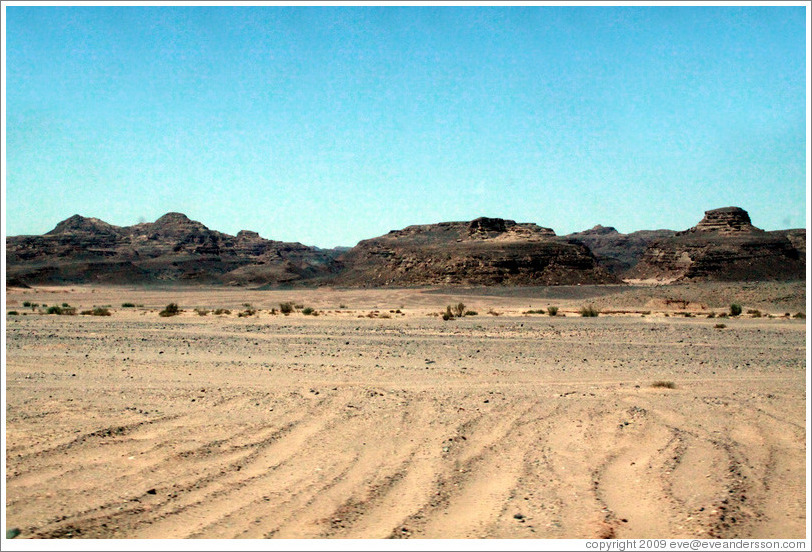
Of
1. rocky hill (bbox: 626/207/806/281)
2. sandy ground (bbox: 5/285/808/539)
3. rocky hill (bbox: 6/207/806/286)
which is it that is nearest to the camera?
sandy ground (bbox: 5/285/808/539)

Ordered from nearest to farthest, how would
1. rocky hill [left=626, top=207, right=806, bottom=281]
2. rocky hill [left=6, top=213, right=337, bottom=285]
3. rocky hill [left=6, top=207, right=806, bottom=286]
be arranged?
1. rocky hill [left=6, top=207, right=806, bottom=286]
2. rocky hill [left=626, top=207, right=806, bottom=281]
3. rocky hill [left=6, top=213, right=337, bottom=285]

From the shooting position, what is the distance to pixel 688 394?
A: 1196cm

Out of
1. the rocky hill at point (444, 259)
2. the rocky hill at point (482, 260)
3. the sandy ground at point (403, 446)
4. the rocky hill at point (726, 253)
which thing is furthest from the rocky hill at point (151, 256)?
the sandy ground at point (403, 446)

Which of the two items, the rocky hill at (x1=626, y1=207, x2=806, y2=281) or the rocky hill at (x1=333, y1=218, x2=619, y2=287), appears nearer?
the rocky hill at (x1=333, y1=218, x2=619, y2=287)

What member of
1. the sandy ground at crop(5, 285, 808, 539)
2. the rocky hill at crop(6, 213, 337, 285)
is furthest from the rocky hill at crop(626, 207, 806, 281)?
the sandy ground at crop(5, 285, 808, 539)

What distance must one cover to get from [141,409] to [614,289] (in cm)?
7370

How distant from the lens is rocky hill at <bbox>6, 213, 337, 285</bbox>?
12750 cm

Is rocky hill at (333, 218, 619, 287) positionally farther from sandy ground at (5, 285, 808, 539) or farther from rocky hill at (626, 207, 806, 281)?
sandy ground at (5, 285, 808, 539)

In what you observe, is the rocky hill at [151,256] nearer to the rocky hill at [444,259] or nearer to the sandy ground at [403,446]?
the rocky hill at [444,259]

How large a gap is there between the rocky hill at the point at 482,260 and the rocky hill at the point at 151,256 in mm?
18966

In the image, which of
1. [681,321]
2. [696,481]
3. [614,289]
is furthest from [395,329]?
[614,289]

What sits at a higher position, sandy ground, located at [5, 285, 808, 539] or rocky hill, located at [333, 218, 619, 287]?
rocky hill, located at [333, 218, 619, 287]

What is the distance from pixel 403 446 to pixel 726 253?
108341mm

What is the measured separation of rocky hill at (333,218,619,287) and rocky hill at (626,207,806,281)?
14.1 m
